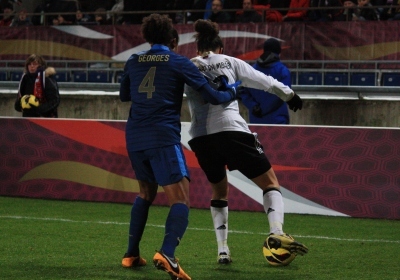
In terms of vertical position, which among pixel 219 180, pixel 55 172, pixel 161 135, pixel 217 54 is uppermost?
pixel 217 54

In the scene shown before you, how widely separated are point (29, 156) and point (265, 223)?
12.2 ft

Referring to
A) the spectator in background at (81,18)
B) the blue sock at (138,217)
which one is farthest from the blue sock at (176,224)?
the spectator in background at (81,18)

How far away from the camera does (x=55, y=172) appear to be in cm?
1191

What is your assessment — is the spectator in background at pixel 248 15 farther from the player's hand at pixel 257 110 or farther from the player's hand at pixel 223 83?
the player's hand at pixel 223 83

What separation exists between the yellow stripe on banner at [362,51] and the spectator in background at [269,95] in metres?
4.02

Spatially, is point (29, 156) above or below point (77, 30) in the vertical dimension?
below

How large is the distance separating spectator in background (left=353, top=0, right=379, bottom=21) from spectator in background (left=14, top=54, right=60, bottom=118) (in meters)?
5.12

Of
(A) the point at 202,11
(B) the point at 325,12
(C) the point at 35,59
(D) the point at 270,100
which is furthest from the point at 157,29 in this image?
(A) the point at 202,11

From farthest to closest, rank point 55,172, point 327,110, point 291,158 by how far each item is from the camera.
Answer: point 327,110
point 55,172
point 291,158

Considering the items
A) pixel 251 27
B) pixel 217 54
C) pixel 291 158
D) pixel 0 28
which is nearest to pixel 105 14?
pixel 0 28

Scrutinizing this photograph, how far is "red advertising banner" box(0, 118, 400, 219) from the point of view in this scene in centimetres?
1026

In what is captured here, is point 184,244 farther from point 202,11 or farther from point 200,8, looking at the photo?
point 200,8

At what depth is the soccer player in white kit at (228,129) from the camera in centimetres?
698

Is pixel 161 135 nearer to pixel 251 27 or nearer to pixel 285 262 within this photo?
pixel 285 262
